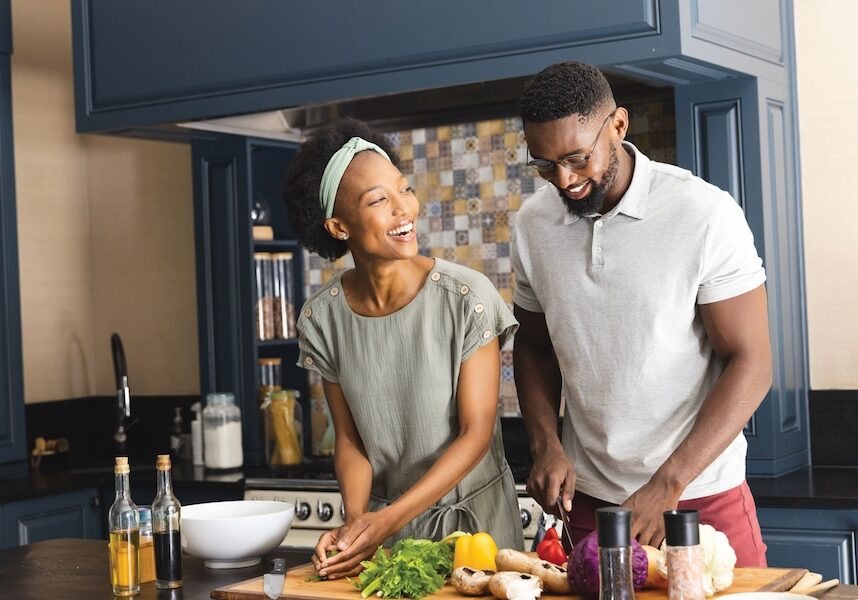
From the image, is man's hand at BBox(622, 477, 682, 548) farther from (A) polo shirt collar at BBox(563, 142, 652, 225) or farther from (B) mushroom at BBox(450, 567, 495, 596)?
(A) polo shirt collar at BBox(563, 142, 652, 225)

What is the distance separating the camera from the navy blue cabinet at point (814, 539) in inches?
115

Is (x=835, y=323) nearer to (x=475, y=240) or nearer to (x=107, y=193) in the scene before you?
(x=475, y=240)

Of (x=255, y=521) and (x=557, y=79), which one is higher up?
(x=557, y=79)

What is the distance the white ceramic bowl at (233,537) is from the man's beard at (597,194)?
2.55 feet

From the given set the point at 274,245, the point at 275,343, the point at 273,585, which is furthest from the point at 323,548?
the point at 274,245

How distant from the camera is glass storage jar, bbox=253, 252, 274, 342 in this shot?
13.9 ft

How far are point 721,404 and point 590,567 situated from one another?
506mm

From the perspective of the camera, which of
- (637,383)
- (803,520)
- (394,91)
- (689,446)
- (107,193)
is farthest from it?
(107,193)

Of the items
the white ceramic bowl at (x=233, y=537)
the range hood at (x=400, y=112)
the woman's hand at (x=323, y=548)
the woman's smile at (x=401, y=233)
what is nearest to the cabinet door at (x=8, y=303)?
the range hood at (x=400, y=112)

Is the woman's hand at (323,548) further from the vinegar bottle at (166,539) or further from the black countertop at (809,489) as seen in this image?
the black countertop at (809,489)

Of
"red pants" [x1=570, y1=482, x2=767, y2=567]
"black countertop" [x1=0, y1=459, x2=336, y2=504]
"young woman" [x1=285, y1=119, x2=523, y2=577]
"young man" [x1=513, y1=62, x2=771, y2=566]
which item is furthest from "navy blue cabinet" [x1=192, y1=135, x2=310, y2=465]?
"red pants" [x1=570, y1=482, x2=767, y2=567]

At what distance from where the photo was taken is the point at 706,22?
3014mm

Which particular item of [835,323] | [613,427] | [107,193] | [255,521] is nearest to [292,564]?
[255,521]

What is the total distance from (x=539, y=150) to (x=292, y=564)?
34.9 inches
